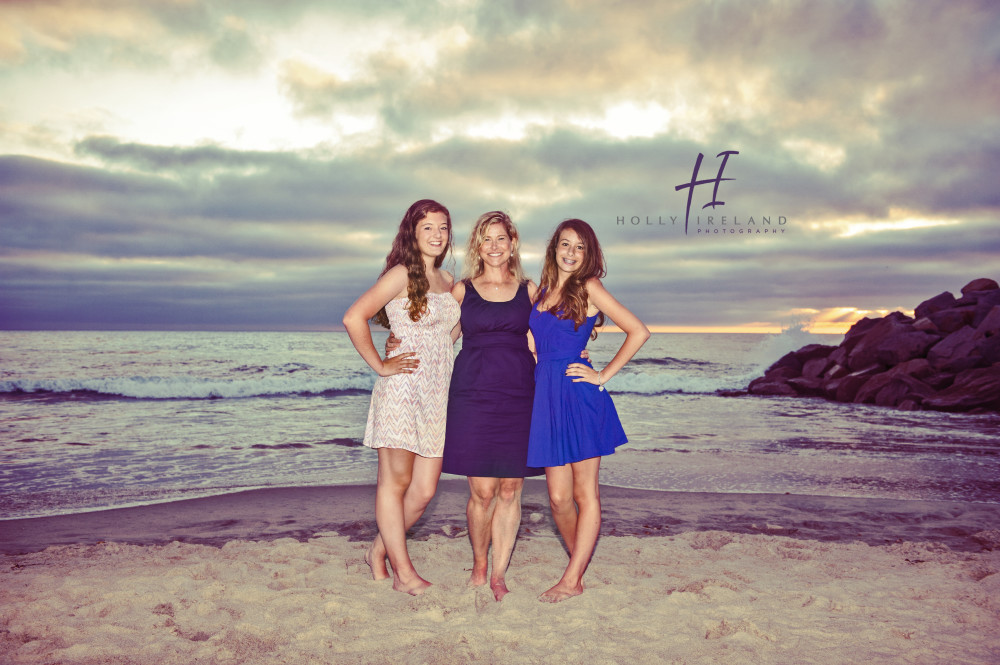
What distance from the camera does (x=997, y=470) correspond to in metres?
8.34

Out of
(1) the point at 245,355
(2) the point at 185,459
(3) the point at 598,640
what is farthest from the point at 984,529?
(1) the point at 245,355

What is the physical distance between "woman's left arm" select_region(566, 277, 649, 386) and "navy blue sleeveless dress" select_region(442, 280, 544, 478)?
1.11 feet

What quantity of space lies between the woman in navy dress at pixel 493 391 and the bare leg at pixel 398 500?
0.16m

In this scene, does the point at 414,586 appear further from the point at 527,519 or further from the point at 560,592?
the point at 527,519

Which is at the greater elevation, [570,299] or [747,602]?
[570,299]

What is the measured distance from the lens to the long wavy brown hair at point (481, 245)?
3951 millimetres

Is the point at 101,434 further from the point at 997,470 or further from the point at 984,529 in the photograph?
the point at 997,470

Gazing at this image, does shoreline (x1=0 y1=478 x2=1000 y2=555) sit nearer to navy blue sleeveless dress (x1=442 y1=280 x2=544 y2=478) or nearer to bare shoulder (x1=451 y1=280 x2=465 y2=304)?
navy blue sleeveless dress (x1=442 y1=280 x2=544 y2=478)

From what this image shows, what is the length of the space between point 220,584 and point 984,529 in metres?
6.16

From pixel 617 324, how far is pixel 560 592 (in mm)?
1645

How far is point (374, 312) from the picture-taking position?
3951mm

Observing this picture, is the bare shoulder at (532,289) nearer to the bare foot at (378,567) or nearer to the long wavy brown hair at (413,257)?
the long wavy brown hair at (413,257)

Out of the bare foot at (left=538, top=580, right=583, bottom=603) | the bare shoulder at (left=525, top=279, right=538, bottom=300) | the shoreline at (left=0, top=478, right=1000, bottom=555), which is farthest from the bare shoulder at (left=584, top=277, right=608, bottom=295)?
the shoreline at (left=0, top=478, right=1000, bottom=555)

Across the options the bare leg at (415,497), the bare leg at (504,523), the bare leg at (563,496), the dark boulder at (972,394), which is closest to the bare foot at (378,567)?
the bare leg at (415,497)
